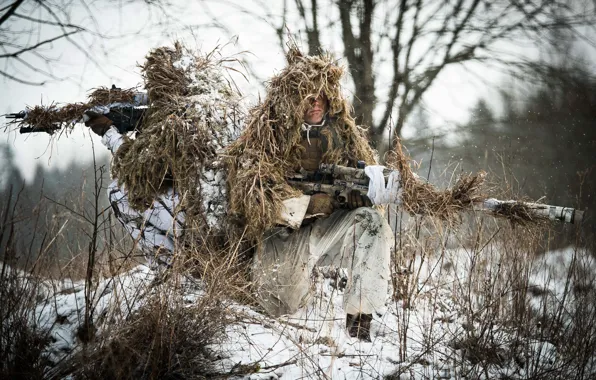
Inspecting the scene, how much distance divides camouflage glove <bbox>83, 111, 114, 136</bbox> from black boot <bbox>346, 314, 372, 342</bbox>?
2521 millimetres

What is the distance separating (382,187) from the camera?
2699 millimetres

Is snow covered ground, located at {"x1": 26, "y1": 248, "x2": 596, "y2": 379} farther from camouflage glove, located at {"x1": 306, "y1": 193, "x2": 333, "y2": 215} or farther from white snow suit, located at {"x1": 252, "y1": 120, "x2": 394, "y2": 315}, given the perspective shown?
camouflage glove, located at {"x1": 306, "y1": 193, "x2": 333, "y2": 215}

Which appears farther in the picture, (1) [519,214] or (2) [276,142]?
(2) [276,142]

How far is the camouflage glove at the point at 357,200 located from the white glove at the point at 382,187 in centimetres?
19

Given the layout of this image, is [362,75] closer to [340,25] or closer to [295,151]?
[340,25]

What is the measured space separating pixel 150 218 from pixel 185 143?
0.64 metres

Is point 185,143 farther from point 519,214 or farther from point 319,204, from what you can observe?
point 519,214

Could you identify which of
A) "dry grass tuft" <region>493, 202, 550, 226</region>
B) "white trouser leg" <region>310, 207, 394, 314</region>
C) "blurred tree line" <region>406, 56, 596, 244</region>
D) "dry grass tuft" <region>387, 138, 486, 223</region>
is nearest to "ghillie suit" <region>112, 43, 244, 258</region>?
"white trouser leg" <region>310, 207, 394, 314</region>

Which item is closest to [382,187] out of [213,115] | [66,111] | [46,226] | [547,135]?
[213,115]

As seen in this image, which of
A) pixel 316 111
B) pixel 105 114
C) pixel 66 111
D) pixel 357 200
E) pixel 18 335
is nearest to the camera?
pixel 18 335

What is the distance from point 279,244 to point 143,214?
3.49ft

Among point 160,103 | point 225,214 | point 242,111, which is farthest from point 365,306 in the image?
point 160,103

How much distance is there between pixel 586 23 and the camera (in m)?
6.66

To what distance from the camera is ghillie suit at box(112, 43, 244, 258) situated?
9.77ft
